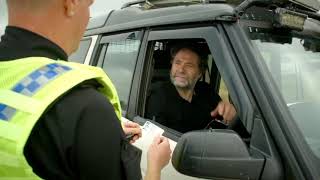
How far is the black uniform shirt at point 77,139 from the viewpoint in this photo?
4.09ft

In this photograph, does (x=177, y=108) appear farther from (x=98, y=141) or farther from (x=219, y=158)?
(x=98, y=141)

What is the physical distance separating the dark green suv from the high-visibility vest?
95 cm

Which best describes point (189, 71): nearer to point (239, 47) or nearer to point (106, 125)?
point (239, 47)

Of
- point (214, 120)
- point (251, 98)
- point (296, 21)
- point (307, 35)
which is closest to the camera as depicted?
point (251, 98)

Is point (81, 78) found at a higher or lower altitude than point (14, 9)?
lower

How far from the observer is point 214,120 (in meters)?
3.25

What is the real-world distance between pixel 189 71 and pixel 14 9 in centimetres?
215

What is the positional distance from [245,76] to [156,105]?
1.06 metres

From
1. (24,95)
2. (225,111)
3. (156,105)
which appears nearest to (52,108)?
(24,95)

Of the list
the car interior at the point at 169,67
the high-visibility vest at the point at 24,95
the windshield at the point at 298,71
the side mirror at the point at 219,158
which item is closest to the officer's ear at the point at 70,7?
the high-visibility vest at the point at 24,95

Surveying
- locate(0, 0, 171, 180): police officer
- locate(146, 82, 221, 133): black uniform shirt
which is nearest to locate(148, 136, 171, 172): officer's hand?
locate(0, 0, 171, 180): police officer

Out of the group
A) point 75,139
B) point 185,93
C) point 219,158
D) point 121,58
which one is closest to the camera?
point 75,139

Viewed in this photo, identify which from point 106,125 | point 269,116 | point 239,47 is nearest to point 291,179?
point 269,116

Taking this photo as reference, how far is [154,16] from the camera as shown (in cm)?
322
